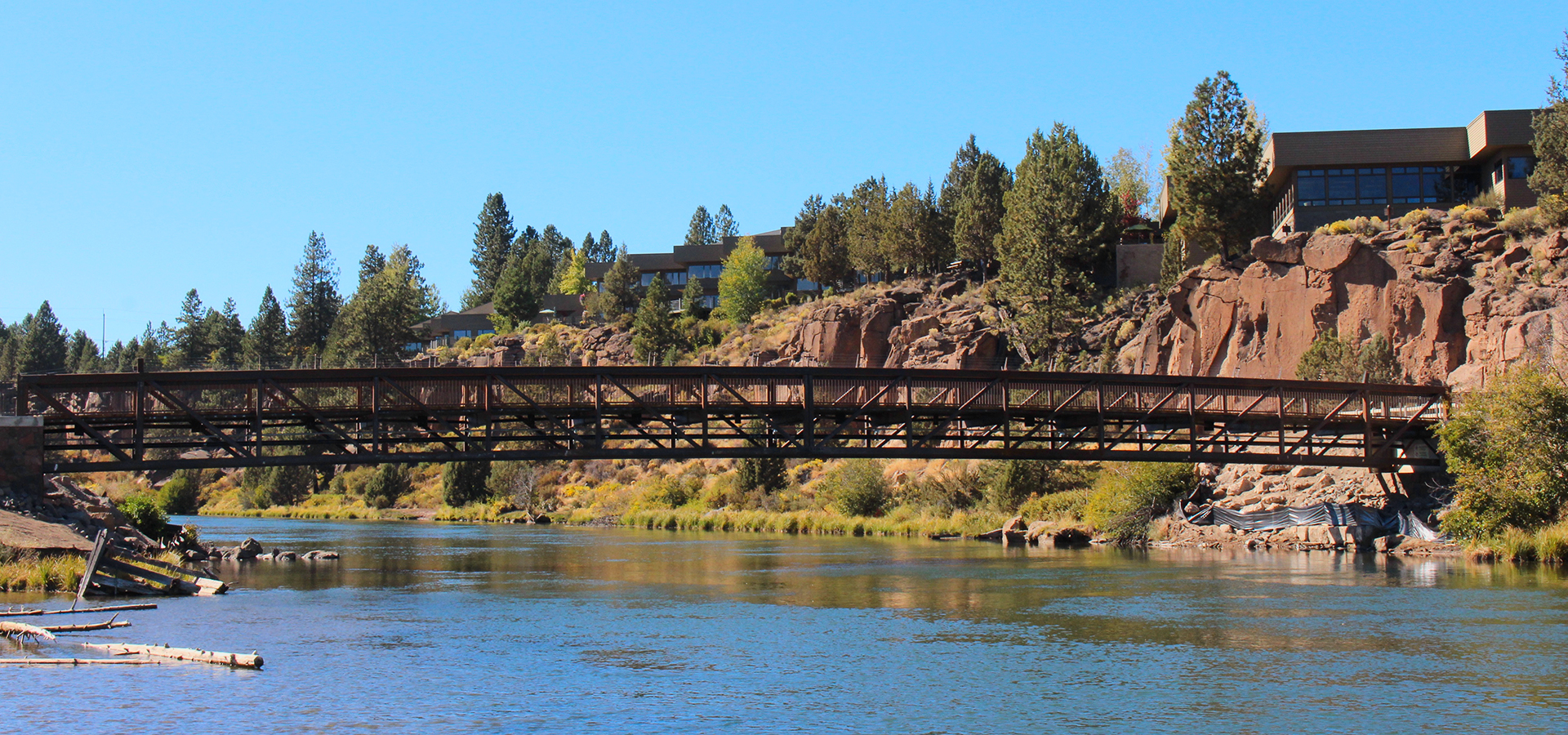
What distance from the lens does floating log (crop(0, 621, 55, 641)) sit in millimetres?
28828

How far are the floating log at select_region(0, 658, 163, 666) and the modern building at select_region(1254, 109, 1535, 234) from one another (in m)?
69.6

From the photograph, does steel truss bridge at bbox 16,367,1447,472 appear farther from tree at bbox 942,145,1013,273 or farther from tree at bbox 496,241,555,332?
tree at bbox 496,241,555,332

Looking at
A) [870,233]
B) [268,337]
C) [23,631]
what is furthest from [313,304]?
[23,631]

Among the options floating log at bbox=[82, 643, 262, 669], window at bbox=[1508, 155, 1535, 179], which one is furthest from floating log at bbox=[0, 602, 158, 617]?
window at bbox=[1508, 155, 1535, 179]

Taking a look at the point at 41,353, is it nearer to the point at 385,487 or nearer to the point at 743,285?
the point at 385,487

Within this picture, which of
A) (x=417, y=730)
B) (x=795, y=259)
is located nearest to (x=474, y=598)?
(x=417, y=730)

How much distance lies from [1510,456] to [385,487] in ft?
333

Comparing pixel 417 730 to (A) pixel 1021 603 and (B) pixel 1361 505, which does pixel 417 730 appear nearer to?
(A) pixel 1021 603

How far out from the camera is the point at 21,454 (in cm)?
4481

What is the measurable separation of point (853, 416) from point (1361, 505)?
25.2m

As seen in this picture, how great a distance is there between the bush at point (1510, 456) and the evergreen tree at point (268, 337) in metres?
133

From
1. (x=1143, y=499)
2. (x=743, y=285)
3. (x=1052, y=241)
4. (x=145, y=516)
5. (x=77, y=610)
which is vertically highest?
(x=743, y=285)

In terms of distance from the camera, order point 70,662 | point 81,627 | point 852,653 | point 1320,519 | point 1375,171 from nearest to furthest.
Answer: point 70,662, point 81,627, point 852,653, point 1320,519, point 1375,171

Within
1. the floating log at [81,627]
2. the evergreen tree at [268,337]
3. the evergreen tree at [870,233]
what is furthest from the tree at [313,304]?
the floating log at [81,627]
